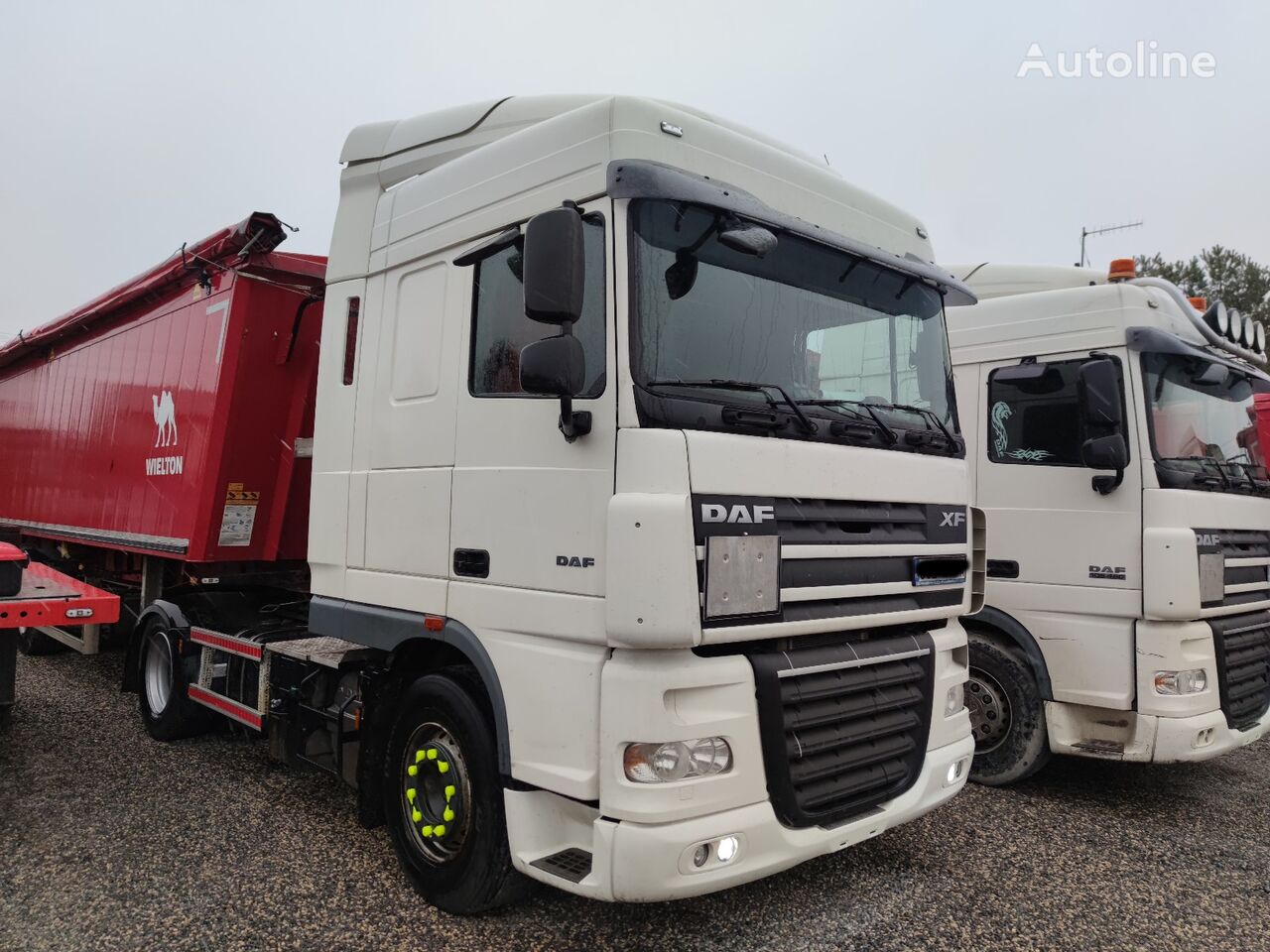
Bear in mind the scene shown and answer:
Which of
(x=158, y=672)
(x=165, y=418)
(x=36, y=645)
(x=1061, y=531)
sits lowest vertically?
(x=36, y=645)

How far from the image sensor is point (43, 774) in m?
4.91

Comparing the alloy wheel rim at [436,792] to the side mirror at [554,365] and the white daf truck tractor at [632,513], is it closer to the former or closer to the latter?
the white daf truck tractor at [632,513]

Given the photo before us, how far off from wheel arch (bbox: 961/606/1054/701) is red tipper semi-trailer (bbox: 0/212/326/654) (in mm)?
4074

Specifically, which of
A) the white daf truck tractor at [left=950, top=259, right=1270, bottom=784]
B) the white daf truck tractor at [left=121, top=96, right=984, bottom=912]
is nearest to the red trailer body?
the white daf truck tractor at [left=121, top=96, right=984, bottom=912]

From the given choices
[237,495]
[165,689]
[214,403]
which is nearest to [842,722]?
[237,495]

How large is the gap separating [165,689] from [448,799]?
126 inches

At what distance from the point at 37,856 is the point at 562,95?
3.98 m

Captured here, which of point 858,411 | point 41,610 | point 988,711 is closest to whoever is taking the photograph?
point 858,411

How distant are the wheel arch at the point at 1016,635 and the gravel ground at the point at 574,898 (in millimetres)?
674

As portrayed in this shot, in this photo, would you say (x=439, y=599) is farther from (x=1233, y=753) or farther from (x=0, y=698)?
(x=1233, y=753)

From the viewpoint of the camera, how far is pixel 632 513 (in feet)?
8.83

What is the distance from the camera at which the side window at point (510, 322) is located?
2.93 meters

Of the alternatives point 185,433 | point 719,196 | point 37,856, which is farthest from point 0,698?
point 719,196

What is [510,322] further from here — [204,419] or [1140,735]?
[1140,735]
